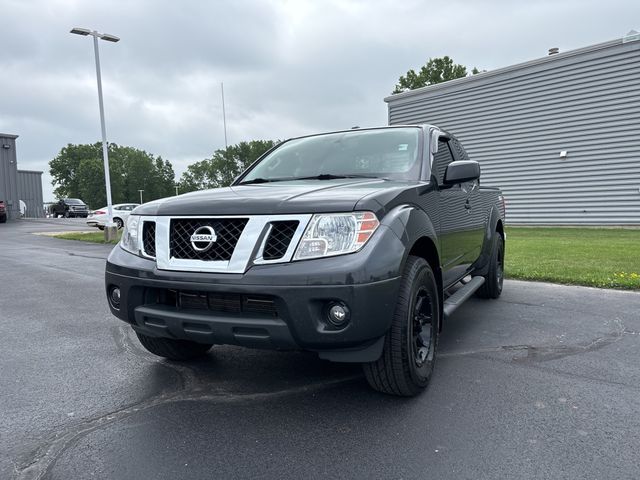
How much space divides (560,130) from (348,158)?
45.3 ft

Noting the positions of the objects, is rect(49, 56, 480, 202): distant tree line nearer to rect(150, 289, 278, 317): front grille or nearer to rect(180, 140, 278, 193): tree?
rect(180, 140, 278, 193): tree

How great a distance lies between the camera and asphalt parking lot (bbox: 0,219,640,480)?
2.17m

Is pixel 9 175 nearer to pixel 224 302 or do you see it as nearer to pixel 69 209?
pixel 69 209

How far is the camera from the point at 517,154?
53.2ft

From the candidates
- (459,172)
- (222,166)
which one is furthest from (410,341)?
(222,166)

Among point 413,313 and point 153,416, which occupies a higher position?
point 413,313

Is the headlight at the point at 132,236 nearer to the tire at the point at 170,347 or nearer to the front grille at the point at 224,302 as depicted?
the front grille at the point at 224,302

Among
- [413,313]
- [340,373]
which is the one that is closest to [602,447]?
[413,313]

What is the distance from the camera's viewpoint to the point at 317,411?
271 centimetres

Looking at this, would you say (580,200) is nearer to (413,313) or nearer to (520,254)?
(520,254)

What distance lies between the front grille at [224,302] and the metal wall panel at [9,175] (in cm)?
3692

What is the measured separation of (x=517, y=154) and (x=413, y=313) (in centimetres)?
1512

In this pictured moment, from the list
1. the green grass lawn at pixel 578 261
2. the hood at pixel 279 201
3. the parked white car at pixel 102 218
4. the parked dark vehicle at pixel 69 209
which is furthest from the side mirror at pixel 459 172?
the parked dark vehicle at pixel 69 209

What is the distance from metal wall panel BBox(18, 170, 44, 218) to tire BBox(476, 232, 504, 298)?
3814 cm
